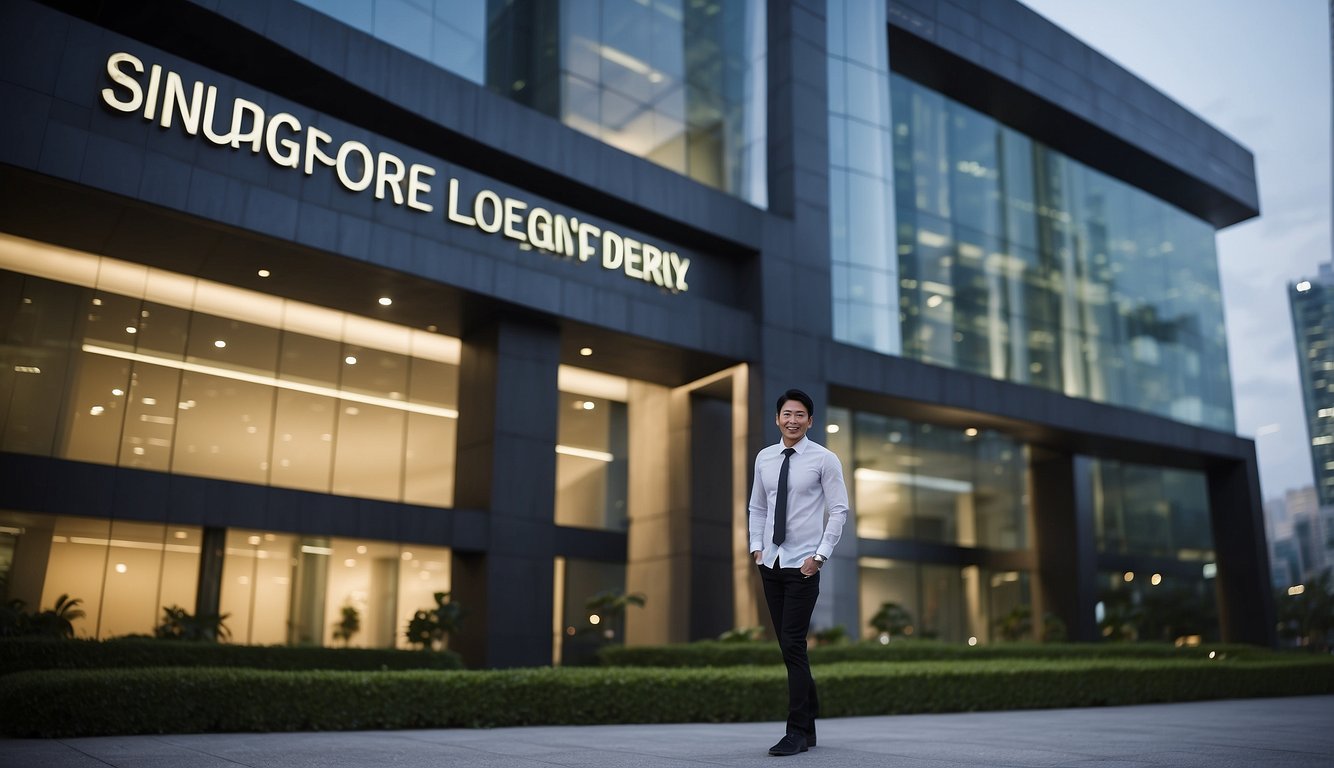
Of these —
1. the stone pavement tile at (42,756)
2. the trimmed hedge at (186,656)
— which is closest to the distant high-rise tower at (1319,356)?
the trimmed hedge at (186,656)

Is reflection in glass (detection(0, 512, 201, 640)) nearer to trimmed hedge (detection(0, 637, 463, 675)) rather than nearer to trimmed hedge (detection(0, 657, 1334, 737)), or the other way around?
trimmed hedge (detection(0, 637, 463, 675))

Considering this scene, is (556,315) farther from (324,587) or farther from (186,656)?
(186,656)

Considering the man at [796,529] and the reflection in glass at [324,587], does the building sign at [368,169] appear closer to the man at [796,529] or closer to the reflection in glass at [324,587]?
the reflection in glass at [324,587]

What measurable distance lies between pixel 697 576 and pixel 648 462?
3380 mm

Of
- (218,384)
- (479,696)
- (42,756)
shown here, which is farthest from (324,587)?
(42,756)

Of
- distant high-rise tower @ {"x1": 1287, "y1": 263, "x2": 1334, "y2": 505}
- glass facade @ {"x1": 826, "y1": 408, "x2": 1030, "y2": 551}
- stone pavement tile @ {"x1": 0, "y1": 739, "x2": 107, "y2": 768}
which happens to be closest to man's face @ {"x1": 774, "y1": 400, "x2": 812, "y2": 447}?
stone pavement tile @ {"x1": 0, "y1": 739, "x2": 107, "y2": 768}

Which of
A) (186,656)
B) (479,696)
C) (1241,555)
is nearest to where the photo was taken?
(479,696)

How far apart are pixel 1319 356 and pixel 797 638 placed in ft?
70.5

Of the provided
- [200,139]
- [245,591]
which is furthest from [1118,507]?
[200,139]

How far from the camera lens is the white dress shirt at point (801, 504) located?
21.7 feet

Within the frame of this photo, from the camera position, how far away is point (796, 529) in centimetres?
666

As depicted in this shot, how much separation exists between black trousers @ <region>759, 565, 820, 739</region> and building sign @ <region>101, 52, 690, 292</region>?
13040 millimetres

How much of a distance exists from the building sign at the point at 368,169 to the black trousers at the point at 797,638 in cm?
1304

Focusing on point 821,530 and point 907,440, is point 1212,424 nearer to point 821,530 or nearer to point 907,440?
point 907,440
